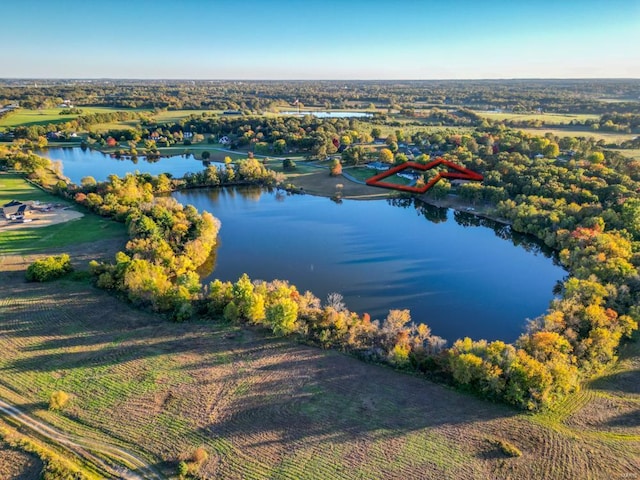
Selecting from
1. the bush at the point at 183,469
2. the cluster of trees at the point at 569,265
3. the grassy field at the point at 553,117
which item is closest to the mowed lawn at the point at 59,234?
the bush at the point at 183,469

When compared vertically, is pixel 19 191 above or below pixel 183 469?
above

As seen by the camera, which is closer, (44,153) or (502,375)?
(502,375)

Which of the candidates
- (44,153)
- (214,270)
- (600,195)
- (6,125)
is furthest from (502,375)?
(6,125)

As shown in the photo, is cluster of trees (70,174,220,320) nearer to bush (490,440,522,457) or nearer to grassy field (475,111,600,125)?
Answer: bush (490,440,522,457)

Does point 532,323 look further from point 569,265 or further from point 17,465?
point 17,465

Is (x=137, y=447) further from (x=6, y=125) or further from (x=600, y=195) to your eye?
(x=6, y=125)

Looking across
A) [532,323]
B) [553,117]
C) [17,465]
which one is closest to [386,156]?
[532,323]
